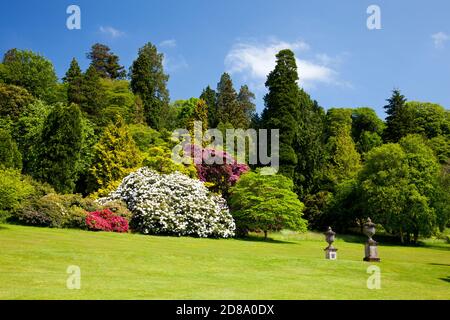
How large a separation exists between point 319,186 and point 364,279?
107ft

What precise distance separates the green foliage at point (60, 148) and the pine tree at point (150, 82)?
67.7 ft

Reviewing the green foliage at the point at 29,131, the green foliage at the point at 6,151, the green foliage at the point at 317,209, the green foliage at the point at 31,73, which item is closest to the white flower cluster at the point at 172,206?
the green foliage at the point at 6,151

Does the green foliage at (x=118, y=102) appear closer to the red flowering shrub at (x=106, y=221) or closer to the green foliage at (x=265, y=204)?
the green foliage at (x=265, y=204)

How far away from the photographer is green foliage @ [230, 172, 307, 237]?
109ft

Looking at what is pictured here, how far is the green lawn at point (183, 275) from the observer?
11.0 meters

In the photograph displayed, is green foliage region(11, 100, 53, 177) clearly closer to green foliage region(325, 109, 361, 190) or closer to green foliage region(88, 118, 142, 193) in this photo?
green foliage region(88, 118, 142, 193)

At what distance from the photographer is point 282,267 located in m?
16.8

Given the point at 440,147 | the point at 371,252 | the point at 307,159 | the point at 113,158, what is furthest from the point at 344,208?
the point at 371,252

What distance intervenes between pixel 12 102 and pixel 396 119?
4177 centimetres

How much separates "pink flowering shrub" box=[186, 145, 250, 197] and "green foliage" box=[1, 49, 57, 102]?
21.3 m

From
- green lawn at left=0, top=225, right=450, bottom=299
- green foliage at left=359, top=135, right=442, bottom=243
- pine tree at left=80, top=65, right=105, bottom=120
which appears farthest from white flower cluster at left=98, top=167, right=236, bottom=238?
pine tree at left=80, top=65, right=105, bottom=120

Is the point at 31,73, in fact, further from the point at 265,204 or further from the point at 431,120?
the point at 431,120
